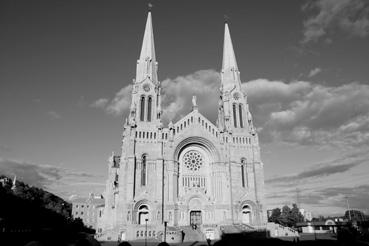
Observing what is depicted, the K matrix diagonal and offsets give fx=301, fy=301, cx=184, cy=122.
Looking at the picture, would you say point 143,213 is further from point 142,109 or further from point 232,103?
point 232,103

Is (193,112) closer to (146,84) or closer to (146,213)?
(146,84)

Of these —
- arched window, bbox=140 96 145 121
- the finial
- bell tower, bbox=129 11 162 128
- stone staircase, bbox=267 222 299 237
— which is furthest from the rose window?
stone staircase, bbox=267 222 299 237

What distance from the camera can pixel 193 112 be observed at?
52.0 metres

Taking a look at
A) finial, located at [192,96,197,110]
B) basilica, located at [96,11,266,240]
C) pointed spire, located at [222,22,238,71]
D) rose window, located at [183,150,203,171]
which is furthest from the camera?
pointed spire, located at [222,22,238,71]

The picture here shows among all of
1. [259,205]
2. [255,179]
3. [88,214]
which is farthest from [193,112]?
[88,214]

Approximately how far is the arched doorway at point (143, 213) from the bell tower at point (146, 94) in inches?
508

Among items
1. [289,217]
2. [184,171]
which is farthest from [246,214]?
[289,217]

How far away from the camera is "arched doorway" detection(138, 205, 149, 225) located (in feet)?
146

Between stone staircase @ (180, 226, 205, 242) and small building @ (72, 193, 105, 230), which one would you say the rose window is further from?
small building @ (72, 193, 105, 230)

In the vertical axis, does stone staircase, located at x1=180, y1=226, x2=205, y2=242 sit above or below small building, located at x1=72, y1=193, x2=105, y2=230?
below

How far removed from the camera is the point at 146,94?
52.2 m

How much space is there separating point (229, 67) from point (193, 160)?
2059cm

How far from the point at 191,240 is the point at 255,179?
1567 cm

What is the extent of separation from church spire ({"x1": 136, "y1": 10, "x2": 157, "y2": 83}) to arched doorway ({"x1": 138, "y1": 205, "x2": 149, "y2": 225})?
21.7 metres
